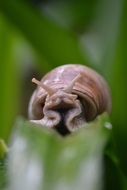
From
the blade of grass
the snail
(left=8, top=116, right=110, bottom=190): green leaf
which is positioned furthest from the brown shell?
(left=8, top=116, right=110, bottom=190): green leaf

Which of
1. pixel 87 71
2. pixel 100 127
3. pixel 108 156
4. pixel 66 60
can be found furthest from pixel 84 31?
pixel 100 127

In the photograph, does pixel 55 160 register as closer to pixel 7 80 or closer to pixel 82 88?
pixel 82 88

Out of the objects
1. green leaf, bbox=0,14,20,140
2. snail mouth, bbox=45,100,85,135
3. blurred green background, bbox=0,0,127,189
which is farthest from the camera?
green leaf, bbox=0,14,20,140

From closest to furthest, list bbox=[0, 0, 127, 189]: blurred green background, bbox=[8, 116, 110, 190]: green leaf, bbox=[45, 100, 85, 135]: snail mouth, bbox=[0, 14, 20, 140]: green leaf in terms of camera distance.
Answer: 1. bbox=[8, 116, 110, 190]: green leaf
2. bbox=[45, 100, 85, 135]: snail mouth
3. bbox=[0, 0, 127, 189]: blurred green background
4. bbox=[0, 14, 20, 140]: green leaf

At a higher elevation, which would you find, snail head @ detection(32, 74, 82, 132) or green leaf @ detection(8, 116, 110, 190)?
green leaf @ detection(8, 116, 110, 190)

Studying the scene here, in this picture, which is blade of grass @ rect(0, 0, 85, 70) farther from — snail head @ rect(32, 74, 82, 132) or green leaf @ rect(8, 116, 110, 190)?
green leaf @ rect(8, 116, 110, 190)

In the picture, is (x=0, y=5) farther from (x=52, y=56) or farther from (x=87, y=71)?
(x=87, y=71)

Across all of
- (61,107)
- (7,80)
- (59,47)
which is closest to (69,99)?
(61,107)
